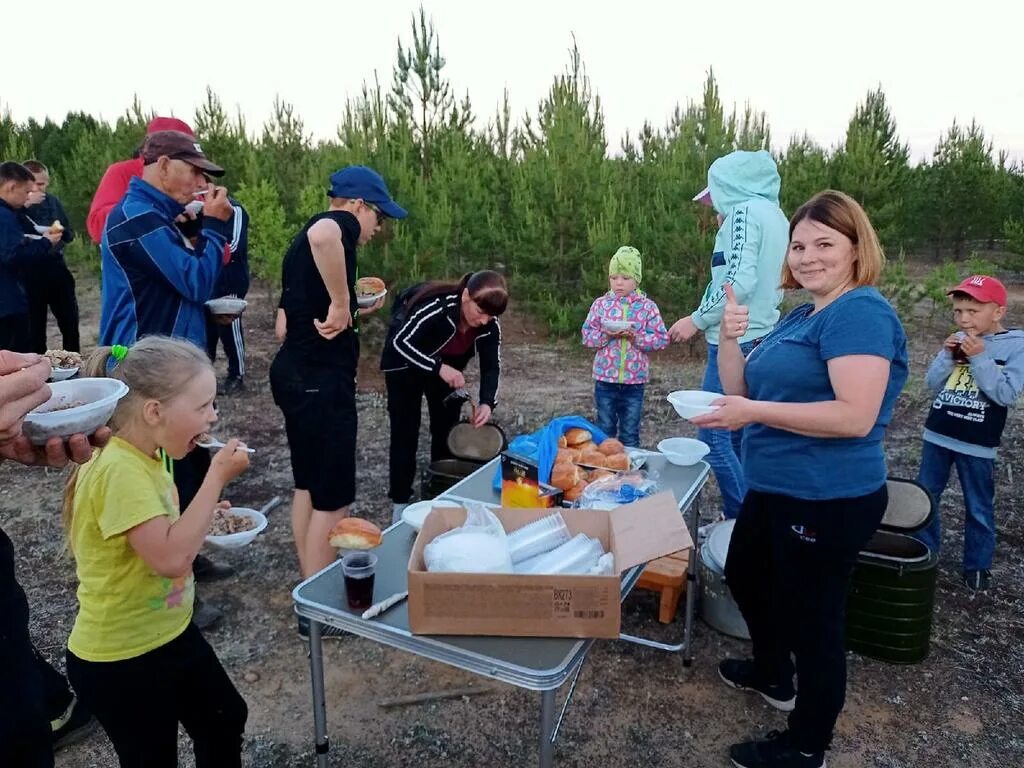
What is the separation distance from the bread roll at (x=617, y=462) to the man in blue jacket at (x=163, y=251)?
175cm

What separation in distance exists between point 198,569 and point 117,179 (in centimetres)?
204

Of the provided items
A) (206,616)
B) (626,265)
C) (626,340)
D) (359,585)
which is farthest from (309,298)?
(626,265)

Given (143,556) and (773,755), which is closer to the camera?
(143,556)

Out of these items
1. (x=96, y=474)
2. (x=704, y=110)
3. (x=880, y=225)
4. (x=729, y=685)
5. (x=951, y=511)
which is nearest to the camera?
(x=96, y=474)

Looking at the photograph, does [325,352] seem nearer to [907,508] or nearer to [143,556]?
[143,556]

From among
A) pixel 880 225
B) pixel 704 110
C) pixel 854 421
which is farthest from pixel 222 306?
pixel 880 225

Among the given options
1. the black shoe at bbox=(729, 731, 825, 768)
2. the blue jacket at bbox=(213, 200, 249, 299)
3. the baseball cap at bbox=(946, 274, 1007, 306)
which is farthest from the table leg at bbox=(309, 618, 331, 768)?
the blue jacket at bbox=(213, 200, 249, 299)

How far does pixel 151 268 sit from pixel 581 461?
1845 millimetres

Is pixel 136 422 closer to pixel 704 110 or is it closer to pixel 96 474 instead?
pixel 96 474

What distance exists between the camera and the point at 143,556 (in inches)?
66.4

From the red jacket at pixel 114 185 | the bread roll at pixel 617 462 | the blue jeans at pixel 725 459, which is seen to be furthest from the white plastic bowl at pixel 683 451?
the red jacket at pixel 114 185

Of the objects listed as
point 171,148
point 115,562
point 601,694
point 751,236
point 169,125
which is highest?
point 169,125

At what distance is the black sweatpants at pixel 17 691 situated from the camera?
49.1 inches

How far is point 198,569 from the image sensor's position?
148 inches
